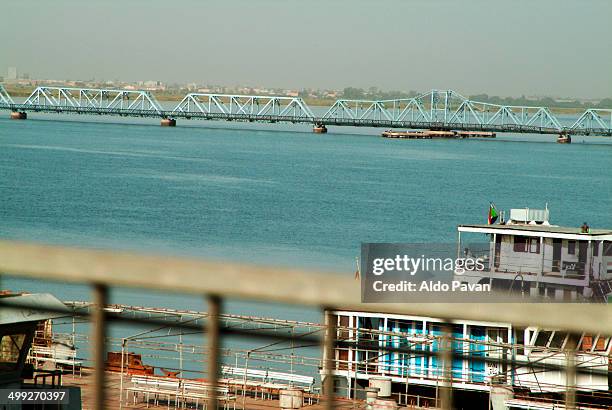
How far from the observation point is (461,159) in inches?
3910

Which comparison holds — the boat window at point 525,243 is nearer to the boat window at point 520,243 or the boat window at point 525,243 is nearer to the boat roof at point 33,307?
the boat window at point 520,243

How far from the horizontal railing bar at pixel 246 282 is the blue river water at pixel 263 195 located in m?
9.87

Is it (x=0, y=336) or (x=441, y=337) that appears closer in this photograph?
(x=441, y=337)

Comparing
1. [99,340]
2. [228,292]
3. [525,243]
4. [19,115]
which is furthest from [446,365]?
[19,115]

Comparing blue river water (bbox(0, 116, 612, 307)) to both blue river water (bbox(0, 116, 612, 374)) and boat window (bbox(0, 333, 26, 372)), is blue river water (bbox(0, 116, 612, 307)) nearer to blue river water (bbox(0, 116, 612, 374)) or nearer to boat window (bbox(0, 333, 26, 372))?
blue river water (bbox(0, 116, 612, 374))

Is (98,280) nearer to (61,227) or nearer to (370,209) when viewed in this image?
(61,227)

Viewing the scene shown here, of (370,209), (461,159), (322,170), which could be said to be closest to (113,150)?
(322,170)

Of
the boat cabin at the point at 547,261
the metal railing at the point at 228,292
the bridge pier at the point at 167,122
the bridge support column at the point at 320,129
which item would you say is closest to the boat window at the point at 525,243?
the boat cabin at the point at 547,261

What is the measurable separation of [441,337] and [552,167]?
91.3m

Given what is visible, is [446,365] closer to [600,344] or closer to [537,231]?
[600,344]

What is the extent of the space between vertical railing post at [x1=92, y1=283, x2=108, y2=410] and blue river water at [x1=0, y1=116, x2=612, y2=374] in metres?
9.75

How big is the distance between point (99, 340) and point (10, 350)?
104 centimetres

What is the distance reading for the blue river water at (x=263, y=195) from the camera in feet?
129

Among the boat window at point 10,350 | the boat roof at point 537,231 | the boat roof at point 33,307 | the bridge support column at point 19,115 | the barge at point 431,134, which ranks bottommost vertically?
the boat window at point 10,350
